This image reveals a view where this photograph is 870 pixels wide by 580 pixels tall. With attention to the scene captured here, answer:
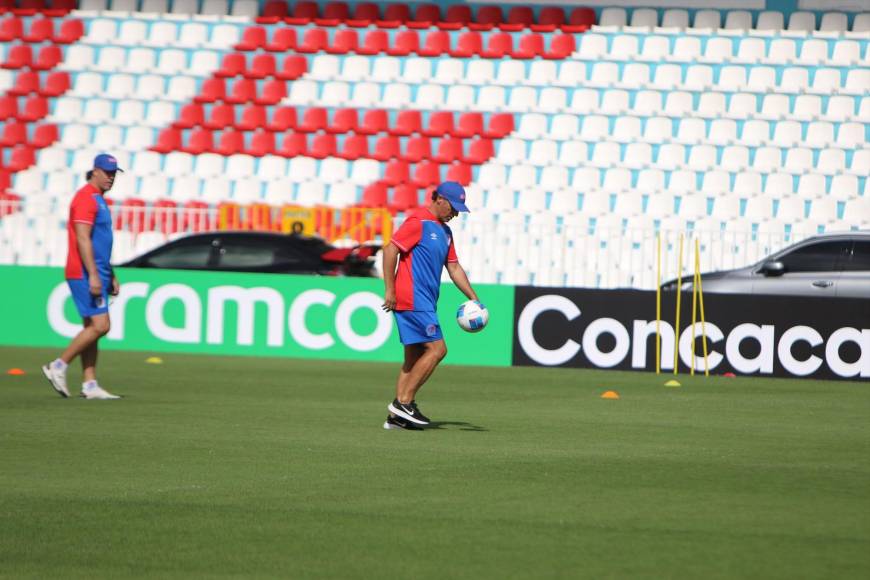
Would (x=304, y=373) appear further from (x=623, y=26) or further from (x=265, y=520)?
(x=623, y=26)

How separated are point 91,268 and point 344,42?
1663 centimetres

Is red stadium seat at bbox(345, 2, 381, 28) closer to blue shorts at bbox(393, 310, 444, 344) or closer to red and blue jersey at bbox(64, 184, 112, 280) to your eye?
red and blue jersey at bbox(64, 184, 112, 280)

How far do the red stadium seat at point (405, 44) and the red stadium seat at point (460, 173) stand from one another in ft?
10.1

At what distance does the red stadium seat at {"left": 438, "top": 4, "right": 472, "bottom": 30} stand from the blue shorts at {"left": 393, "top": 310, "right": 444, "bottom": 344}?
1815 centimetres

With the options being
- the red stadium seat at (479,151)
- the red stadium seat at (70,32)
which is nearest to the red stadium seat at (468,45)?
the red stadium seat at (479,151)

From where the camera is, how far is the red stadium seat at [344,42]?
29000mm

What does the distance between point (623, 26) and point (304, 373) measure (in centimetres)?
1304

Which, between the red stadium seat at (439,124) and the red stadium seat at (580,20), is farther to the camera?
the red stadium seat at (580,20)

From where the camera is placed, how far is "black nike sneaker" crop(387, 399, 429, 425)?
11531 mm

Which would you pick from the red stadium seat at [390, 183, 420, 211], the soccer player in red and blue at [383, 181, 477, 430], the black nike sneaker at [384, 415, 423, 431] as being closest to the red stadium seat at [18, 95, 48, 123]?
the red stadium seat at [390, 183, 420, 211]

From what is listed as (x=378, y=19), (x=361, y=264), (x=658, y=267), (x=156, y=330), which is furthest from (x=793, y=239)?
(x=378, y=19)

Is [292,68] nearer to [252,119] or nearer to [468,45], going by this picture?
[252,119]

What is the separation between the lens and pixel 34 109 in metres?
29.2

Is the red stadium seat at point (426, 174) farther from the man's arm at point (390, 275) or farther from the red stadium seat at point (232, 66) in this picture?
the man's arm at point (390, 275)
